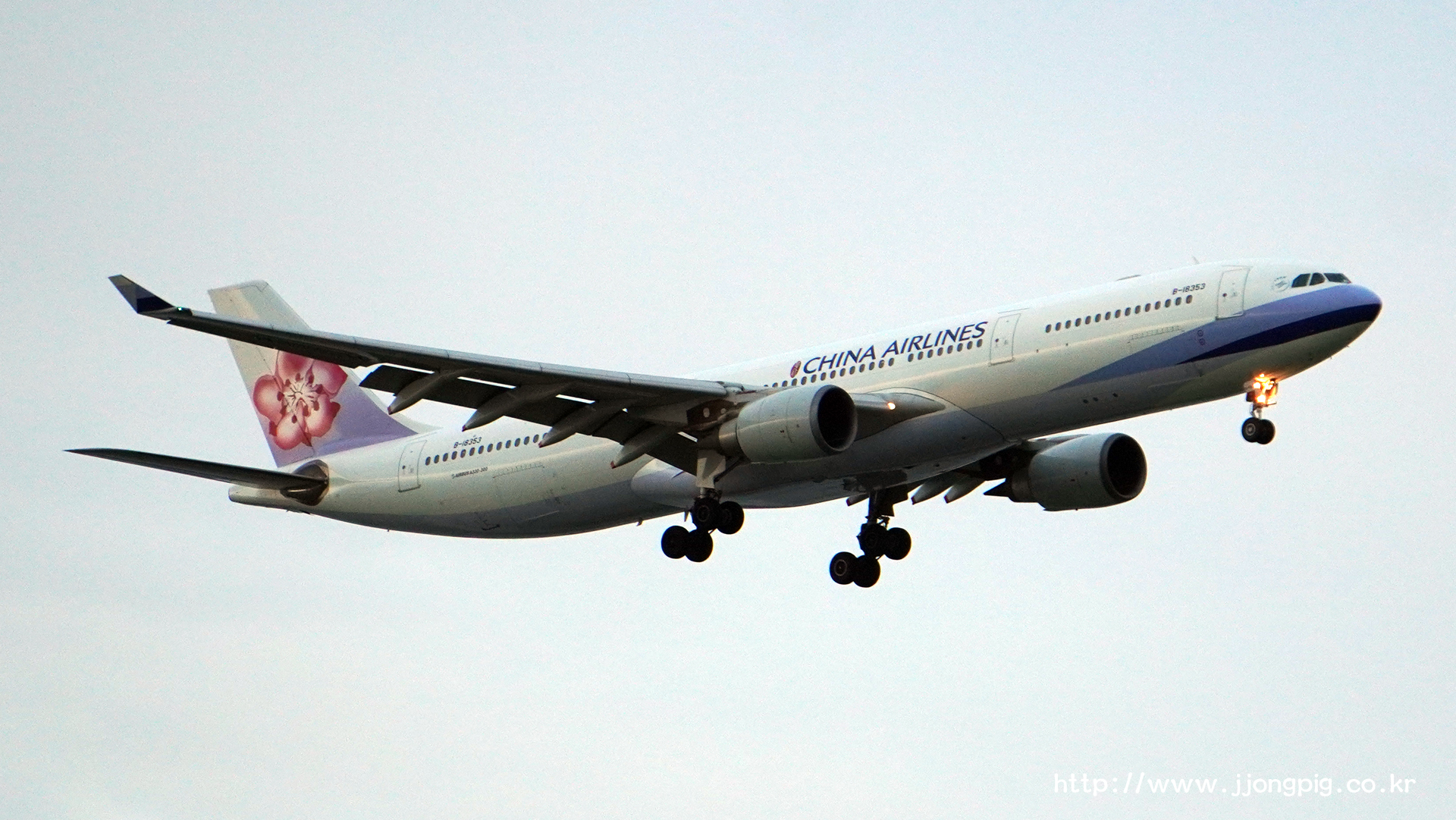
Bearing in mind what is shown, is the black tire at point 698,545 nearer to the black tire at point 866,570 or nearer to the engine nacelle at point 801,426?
the engine nacelle at point 801,426

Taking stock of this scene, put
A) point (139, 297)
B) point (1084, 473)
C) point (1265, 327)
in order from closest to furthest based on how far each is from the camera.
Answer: point (139, 297) < point (1265, 327) < point (1084, 473)

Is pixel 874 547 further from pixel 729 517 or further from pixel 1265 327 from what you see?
pixel 1265 327

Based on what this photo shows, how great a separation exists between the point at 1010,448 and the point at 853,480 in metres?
4.37

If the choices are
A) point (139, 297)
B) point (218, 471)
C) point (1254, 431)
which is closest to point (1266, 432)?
point (1254, 431)

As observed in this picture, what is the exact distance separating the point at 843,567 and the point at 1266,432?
36.6 feet

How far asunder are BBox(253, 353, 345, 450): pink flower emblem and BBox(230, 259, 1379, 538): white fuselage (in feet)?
20.8

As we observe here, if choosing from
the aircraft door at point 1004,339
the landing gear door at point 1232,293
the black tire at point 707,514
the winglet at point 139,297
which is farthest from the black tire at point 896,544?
the winglet at point 139,297

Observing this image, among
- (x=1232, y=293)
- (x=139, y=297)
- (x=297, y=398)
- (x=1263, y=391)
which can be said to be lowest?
(x=139, y=297)

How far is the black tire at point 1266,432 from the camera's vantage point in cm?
3056

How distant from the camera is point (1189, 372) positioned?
30812 mm

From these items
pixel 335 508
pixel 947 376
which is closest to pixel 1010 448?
pixel 947 376

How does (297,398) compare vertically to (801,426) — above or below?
above

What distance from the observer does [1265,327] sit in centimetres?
3034

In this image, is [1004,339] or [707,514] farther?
[707,514]
